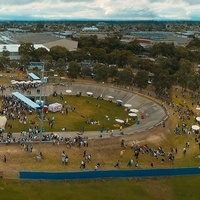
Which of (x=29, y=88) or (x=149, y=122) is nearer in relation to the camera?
(x=149, y=122)

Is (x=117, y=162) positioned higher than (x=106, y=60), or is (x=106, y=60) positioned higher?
(x=106, y=60)

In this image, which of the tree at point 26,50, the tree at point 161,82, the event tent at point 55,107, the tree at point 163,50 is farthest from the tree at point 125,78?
the tree at point 163,50

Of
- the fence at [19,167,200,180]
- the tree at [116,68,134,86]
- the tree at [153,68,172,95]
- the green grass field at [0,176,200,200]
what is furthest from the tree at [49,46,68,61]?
the green grass field at [0,176,200,200]

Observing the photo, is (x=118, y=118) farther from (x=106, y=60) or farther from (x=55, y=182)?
(x=106, y=60)

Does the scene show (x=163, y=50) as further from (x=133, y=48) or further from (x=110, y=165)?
(x=110, y=165)

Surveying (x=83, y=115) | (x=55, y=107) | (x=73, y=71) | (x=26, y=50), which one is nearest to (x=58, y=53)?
(x=26, y=50)

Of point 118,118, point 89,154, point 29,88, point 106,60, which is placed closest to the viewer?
point 89,154

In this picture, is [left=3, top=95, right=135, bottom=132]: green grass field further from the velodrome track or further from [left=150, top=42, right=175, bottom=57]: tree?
[left=150, top=42, right=175, bottom=57]: tree

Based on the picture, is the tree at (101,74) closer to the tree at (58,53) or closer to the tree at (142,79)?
the tree at (142,79)

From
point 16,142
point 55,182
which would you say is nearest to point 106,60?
point 16,142
